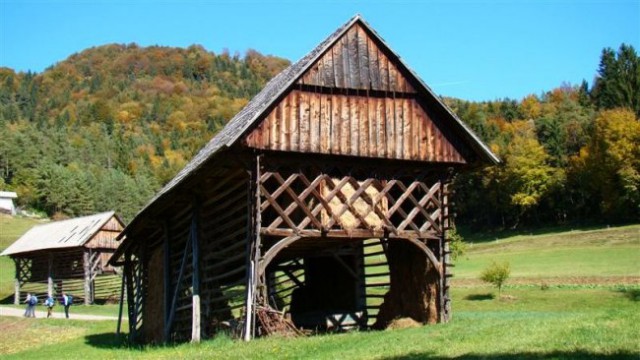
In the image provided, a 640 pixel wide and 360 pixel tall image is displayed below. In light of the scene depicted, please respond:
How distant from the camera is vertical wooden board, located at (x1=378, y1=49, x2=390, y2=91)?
67.3 feet

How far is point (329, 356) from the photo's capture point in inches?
529

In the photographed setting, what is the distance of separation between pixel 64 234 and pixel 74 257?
8.04ft

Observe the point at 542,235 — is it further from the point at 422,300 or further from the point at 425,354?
the point at 425,354

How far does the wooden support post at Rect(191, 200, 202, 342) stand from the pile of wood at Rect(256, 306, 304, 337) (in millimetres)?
3483

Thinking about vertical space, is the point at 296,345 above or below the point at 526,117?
below

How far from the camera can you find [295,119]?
63.8 ft

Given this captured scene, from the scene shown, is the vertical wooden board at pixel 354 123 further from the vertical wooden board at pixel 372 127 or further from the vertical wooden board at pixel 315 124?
the vertical wooden board at pixel 315 124

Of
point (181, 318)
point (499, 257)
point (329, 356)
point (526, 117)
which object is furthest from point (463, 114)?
point (329, 356)

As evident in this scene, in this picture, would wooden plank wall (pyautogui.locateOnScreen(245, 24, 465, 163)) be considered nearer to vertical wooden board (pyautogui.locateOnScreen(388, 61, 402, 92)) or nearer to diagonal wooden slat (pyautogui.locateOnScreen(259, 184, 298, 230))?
vertical wooden board (pyautogui.locateOnScreen(388, 61, 402, 92))

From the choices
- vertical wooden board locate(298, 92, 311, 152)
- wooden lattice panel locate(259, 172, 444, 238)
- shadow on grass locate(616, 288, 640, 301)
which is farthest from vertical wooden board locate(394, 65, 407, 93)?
shadow on grass locate(616, 288, 640, 301)

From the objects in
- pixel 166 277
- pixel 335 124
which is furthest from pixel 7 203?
pixel 335 124

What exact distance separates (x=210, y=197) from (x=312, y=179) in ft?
11.5

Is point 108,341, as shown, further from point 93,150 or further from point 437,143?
point 93,150

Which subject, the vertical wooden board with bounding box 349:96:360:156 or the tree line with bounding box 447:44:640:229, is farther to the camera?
the tree line with bounding box 447:44:640:229
